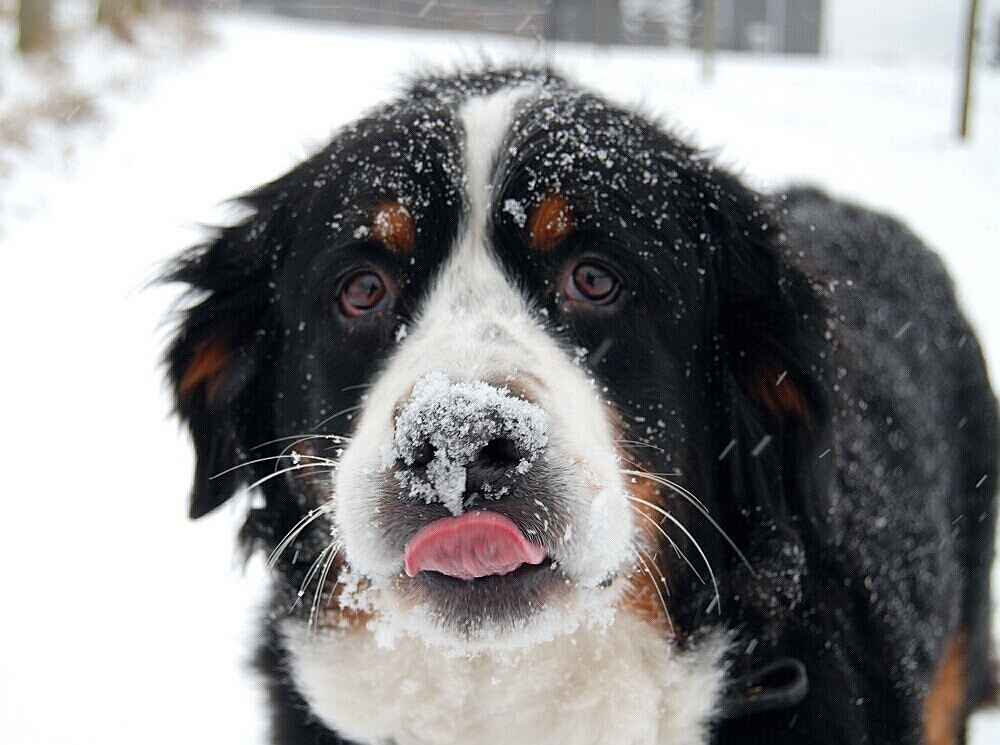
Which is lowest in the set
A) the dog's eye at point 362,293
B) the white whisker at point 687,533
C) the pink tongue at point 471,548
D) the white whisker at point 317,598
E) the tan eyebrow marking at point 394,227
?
the white whisker at point 317,598

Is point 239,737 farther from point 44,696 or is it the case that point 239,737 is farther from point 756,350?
point 756,350

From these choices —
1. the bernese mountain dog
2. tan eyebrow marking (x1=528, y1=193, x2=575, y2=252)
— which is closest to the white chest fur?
the bernese mountain dog

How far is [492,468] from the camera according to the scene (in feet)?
6.08

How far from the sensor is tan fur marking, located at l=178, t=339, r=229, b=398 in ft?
9.36

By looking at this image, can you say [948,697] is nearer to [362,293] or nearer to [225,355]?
[362,293]

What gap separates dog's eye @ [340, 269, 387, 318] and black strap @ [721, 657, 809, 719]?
124 cm

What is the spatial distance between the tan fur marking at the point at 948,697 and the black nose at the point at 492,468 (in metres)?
1.82

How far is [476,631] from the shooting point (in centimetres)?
197

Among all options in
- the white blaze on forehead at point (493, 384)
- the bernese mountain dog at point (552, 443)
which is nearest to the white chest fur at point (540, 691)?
the bernese mountain dog at point (552, 443)

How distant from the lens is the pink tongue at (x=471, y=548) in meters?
1.87

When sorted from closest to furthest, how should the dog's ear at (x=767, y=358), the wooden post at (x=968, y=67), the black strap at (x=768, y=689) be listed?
the black strap at (x=768, y=689)
the dog's ear at (x=767, y=358)
the wooden post at (x=968, y=67)

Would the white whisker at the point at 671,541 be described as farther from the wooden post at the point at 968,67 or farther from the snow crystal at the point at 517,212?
the wooden post at the point at 968,67

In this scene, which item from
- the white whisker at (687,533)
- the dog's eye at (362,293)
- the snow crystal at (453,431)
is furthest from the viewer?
the dog's eye at (362,293)

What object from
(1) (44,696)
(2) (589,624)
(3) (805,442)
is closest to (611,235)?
(3) (805,442)
